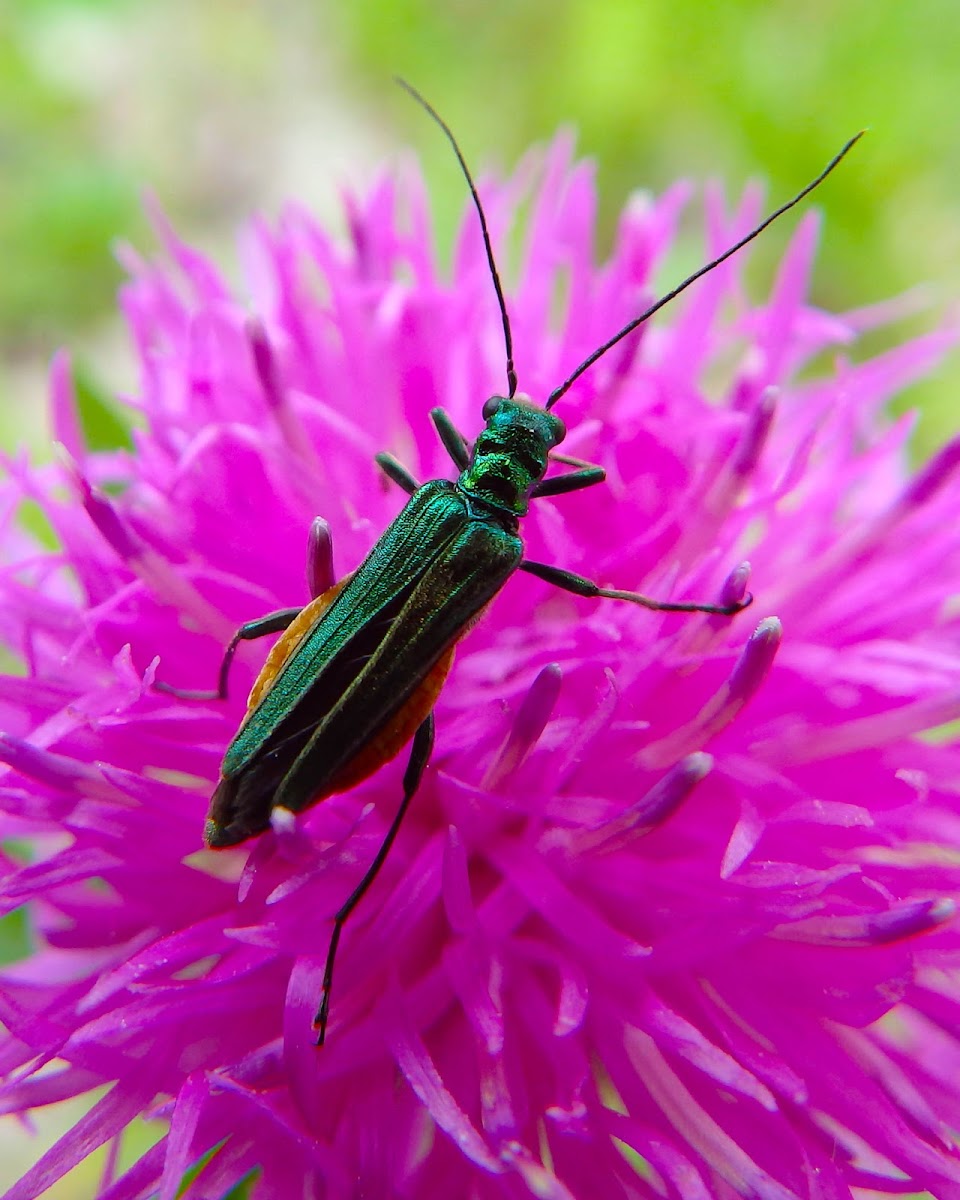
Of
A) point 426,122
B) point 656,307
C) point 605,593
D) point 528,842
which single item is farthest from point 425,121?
point 528,842

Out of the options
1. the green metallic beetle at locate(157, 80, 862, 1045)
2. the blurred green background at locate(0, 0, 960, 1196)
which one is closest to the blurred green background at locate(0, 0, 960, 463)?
the blurred green background at locate(0, 0, 960, 1196)

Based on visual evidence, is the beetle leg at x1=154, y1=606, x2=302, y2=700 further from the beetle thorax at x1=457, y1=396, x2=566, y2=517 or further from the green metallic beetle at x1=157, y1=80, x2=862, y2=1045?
the beetle thorax at x1=457, y1=396, x2=566, y2=517

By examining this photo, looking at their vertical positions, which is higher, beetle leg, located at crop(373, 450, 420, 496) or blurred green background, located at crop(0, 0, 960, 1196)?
blurred green background, located at crop(0, 0, 960, 1196)

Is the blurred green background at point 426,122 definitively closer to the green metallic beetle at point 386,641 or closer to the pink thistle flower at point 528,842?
the pink thistle flower at point 528,842

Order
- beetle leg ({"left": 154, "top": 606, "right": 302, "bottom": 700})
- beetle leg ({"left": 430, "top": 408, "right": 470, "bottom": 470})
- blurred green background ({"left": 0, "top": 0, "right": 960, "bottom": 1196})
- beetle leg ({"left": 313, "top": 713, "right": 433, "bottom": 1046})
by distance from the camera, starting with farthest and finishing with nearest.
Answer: blurred green background ({"left": 0, "top": 0, "right": 960, "bottom": 1196}), beetle leg ({"left": 430, "top": 408, "right": 470, "bottom": 470}), beetle leg ({"left": 154, "top": 606, "right": 302, "bottom": 700}), beetle leg ({"left": 313, "top": 713, "right": 433, "bottom": 1046})

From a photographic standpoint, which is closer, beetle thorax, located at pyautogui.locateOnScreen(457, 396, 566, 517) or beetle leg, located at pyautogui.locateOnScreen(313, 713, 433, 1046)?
beetle leg, located at pyautogui.locateOnScreen(313, 713, 433, 1046)

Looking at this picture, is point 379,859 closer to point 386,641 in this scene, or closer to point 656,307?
point 386,641

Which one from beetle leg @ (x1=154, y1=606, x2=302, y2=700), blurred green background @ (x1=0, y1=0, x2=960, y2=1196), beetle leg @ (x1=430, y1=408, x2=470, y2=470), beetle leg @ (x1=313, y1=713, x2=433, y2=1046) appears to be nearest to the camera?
beetle leg @ (x1=313, y1=713, x2=433, y2=1046)
